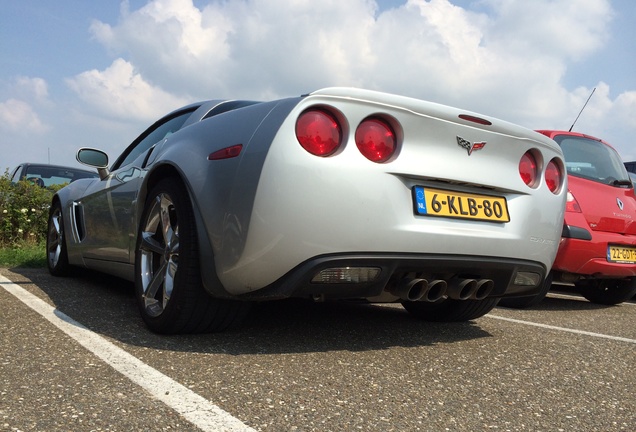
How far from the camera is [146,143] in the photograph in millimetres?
4391

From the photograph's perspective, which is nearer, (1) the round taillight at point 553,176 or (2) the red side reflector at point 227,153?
(2) the red side reflector at point 227,153

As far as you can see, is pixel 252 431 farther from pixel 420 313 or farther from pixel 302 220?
pixel 420 313

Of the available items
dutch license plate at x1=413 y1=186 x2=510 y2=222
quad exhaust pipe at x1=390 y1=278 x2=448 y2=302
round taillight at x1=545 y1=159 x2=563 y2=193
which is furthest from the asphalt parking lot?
round taillight at x1=545 y1=159 x2=563 y2=193

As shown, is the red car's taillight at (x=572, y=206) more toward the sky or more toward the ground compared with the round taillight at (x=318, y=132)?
more toward the ground

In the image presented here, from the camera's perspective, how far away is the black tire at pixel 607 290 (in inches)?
221

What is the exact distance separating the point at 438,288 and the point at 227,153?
112cm

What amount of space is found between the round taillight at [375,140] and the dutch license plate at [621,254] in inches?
122

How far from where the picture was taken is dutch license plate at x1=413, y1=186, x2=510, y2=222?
107 inches

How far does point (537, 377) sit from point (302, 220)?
3.86ft

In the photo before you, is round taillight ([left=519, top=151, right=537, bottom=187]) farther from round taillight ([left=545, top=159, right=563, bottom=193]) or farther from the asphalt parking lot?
the asphalt parking lot

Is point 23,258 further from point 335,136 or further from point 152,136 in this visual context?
point 335,136

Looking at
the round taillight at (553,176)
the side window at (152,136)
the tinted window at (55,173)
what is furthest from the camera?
the tinted window at (55,173)

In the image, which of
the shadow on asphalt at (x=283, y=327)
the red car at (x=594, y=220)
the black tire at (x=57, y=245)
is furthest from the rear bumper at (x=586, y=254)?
the black tire at (x=57, y=245)

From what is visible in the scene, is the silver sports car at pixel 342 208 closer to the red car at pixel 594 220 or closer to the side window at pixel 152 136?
the side window at pixel 152 136
